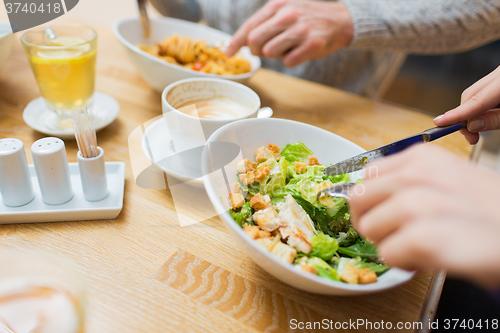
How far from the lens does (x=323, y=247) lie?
0.59m

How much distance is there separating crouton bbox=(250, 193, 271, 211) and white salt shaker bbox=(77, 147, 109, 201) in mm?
320

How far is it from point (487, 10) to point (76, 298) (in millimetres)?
1444

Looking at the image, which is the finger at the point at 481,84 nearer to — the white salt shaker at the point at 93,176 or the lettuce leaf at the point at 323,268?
the lettuce leaf at the point at 323,268

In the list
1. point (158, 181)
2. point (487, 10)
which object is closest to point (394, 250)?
point (158, 181)

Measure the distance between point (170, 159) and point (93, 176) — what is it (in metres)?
0.19

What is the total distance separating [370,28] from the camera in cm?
121

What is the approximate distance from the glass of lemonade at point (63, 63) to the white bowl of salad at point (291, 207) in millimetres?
537

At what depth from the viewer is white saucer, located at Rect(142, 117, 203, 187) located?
31.0 inches

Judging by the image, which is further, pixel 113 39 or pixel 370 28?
pixel 113 39

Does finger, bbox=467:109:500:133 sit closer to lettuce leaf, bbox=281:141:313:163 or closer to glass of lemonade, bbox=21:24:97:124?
lettuce leaf, bbox=281:141:313:163

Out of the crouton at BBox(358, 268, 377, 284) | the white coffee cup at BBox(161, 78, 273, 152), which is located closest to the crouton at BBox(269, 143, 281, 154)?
the white coffee cup at BBox(161, 78, 273, 152)

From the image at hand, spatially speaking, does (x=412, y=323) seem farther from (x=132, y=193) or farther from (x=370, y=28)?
(x=370, y=28)

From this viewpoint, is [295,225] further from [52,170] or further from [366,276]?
[52,170]

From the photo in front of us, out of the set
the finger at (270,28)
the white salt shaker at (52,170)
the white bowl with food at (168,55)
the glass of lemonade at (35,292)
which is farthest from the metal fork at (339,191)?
the finger at (270,28)
